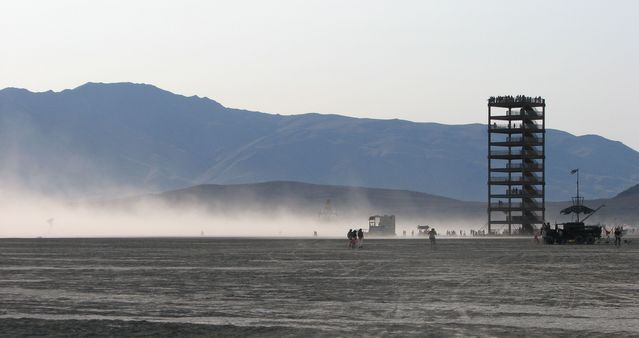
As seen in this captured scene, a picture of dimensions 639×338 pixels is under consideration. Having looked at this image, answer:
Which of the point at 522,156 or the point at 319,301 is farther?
the point at 522,156

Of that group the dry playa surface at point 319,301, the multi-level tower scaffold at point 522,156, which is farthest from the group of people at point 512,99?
the dry playa surface at point 319,301

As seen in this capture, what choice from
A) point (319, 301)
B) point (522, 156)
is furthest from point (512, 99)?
point (319, 301)

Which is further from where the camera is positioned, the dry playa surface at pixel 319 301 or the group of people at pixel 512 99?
the group of people at pixel 512 99

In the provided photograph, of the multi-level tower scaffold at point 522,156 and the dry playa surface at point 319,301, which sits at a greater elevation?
the multi-level tower scaffold at point 522,156

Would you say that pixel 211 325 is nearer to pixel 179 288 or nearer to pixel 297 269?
pixel 179 288

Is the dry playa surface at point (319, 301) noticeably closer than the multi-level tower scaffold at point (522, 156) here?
Yes

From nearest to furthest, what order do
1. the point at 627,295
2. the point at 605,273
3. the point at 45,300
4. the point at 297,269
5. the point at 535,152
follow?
the point at 45,300, the point at 627,295, the point at 605,273, the point at 297,269, the point at 535,152

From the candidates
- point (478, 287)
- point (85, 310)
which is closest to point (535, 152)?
point (478, 287)

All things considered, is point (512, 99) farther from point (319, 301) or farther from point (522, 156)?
point (319, 301)

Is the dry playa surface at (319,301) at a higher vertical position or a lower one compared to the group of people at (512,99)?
lower

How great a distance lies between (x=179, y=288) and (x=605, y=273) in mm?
20666

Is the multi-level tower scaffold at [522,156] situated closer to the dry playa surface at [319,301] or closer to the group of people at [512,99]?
the group of people at [512,99]

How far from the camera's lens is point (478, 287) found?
1613 inches

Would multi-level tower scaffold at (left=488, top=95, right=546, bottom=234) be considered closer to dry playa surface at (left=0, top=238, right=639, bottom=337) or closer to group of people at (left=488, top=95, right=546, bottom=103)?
group of people at (left=488, top=95, right=546, bottom=103)
